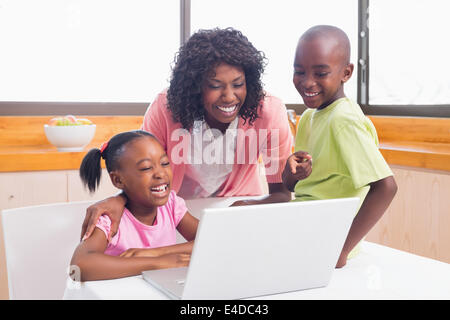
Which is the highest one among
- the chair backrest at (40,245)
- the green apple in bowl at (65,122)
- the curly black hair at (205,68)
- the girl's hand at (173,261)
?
the curly black hair at (205,68)

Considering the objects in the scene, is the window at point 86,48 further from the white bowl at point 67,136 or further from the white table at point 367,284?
the white table at point 367,284

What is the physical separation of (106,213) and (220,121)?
20.2 inches

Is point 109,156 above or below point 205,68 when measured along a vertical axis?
below

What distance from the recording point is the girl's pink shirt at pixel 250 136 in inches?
62.1

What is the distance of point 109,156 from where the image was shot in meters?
1.19

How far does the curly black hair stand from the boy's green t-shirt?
0.37 meters

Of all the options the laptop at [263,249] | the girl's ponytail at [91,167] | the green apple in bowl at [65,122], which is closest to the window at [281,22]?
the green apple in bowl at [65,122]

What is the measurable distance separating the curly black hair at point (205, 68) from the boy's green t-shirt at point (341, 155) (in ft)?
1.20

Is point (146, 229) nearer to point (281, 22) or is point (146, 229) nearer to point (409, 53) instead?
point (409, 53)

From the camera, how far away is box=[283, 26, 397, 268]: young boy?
2.98 ft

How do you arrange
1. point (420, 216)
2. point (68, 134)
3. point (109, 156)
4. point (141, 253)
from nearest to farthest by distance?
point (141, 253) → point (109, 156) → point (420, 216) → point (68, 134)

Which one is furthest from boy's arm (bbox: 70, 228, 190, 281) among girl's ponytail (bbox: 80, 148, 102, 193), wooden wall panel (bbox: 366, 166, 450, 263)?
wooden wall panel (bbox: 366, 166, 450, 263)

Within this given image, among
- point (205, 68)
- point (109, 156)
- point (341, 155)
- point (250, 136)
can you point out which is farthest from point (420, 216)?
point (109, 156)

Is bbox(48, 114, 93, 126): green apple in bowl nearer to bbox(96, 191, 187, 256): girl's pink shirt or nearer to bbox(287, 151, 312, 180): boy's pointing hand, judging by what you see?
bbox(96, 191, 187, 256): girl's pink shirt
